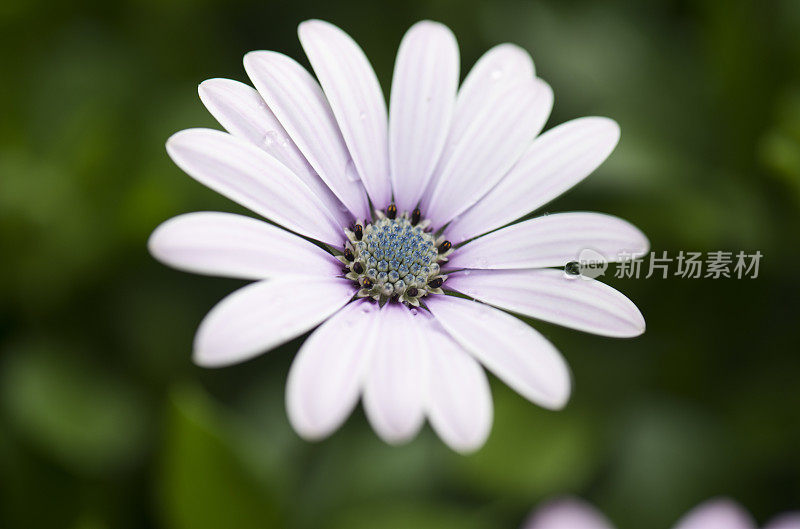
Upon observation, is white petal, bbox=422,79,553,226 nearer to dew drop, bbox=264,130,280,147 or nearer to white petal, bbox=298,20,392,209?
white petal, bbox=298,20,392,209

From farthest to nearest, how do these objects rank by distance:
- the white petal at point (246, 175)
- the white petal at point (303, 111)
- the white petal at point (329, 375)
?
the white petal at point (303, 111) < the white petal at point (246, 175) < the white petal at point (329, 375)

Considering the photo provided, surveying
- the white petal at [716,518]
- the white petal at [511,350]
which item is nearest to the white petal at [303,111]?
the white petal at [511,350]

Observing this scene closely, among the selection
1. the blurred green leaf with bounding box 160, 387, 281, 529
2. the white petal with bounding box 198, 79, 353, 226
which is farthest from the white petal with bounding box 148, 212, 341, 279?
the blurred green leaf with bounding box 160, 387, 281, 529

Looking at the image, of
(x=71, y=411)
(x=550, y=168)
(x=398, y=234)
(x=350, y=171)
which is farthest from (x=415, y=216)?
(x=71, y=411)

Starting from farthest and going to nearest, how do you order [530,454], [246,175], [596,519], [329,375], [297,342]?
[297,342] → [530,454] → [596,519] → [246,175] → [329,375]

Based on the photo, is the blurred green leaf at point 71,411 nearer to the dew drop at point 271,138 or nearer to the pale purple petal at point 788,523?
the dew drop at point 271,138

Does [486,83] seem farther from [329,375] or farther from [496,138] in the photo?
[329,375]

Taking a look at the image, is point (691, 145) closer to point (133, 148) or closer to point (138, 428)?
point (133, 148)
